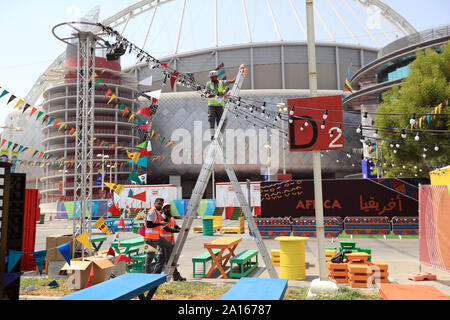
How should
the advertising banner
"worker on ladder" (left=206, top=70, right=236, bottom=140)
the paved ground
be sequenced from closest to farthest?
1. the paved ground
2. "worker on ladder" (left=206, top=70, right=236, bottom=140)
3. the advertising banner

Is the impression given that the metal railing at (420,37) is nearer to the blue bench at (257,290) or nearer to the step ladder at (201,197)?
the step ladder at (201,197)

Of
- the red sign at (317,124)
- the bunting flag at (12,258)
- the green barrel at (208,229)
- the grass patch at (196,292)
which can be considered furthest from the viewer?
the green barrel at (208,229)

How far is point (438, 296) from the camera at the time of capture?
3.60 m

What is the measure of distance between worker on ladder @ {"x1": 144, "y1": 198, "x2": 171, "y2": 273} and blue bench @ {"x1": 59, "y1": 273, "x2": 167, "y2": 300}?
3.03 meters

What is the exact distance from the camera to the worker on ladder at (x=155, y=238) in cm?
820

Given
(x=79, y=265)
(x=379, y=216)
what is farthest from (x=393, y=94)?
(x=79, y=265)

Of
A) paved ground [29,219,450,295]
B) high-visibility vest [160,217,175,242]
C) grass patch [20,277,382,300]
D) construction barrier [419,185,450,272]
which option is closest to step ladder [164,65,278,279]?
high-visibility vest [160,217,175,242]

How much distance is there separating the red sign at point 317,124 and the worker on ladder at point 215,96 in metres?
2.16

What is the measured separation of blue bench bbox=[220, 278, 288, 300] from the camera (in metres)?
3.64

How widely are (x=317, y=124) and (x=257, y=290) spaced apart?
172 inches

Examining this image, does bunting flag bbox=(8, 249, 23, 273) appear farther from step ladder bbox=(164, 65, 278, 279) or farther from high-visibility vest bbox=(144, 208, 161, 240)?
step ladder bbox=(164, 65, 278, 279)

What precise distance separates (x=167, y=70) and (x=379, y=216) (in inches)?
528

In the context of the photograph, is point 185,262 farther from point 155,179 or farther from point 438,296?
point 155,179

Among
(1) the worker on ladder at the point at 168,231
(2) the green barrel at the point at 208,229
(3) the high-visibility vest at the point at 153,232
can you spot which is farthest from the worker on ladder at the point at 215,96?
(2) the green barrel at the point at 208,229
